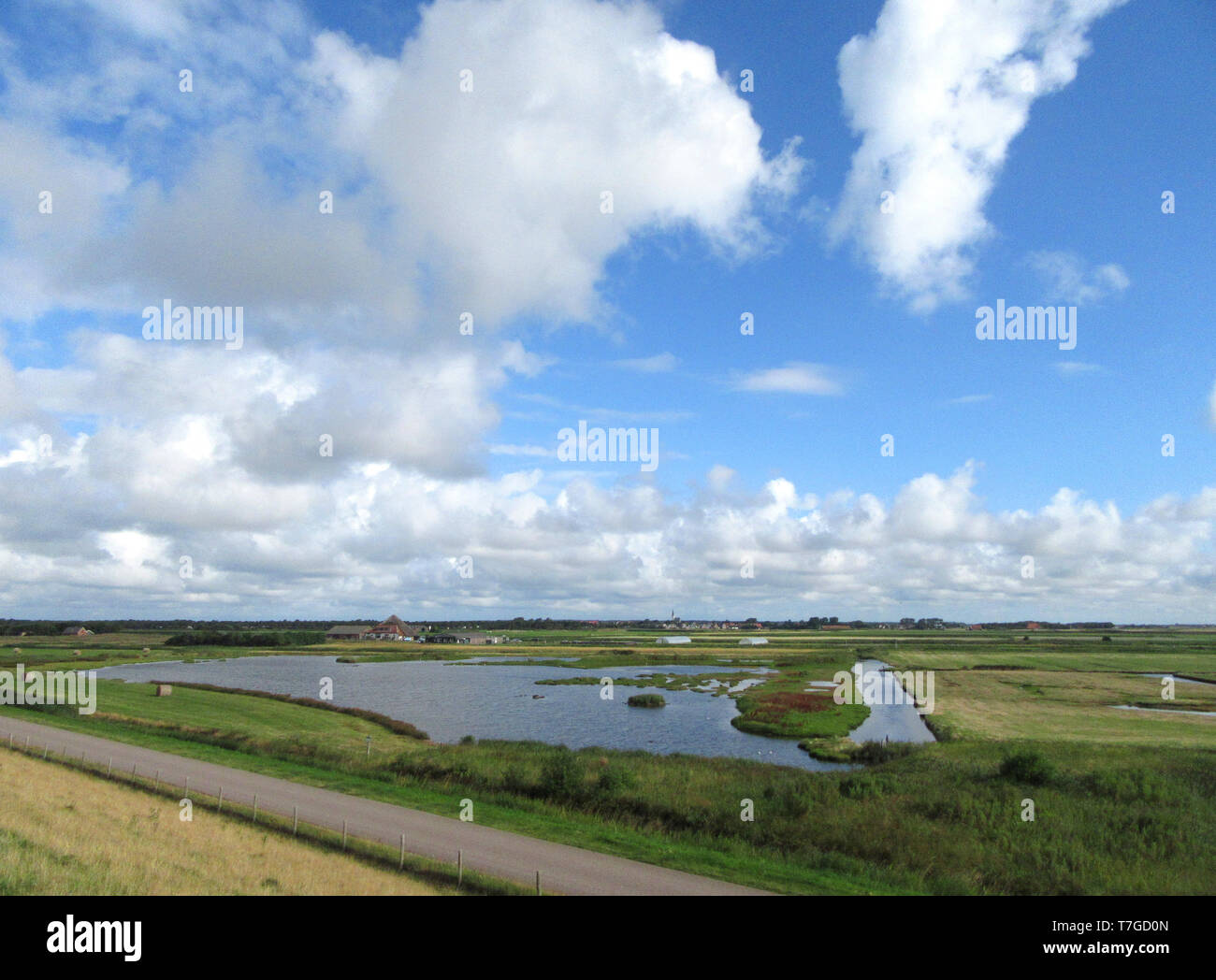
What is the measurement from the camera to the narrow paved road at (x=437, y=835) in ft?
64.3

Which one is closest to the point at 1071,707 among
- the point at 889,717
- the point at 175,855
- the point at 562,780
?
the point at 889,717

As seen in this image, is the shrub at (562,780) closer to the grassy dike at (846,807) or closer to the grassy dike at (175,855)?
the grassy dike at (846,807)

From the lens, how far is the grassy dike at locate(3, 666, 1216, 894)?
2267 cm

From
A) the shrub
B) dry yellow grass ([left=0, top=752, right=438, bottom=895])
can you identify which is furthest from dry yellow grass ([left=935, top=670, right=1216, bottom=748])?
dry yellow grass ([left=0, top=752, right=438, bottom=895])

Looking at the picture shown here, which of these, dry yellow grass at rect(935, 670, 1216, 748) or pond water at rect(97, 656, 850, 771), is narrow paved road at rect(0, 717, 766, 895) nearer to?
pond water at rect(97, 656, 850, 771)

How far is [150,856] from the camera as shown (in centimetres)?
1970

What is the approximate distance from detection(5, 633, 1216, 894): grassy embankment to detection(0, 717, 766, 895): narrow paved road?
1378 millimetres

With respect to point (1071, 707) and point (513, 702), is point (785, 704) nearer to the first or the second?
point (1071, 707)

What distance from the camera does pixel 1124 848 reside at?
82.4 feet

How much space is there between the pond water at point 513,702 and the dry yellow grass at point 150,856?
107ft

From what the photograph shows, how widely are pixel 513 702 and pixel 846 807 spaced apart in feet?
187

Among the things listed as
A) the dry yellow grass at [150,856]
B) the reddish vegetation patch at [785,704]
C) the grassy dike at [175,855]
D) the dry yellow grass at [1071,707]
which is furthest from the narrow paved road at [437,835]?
the reddish vegetation patch at [785,704]
